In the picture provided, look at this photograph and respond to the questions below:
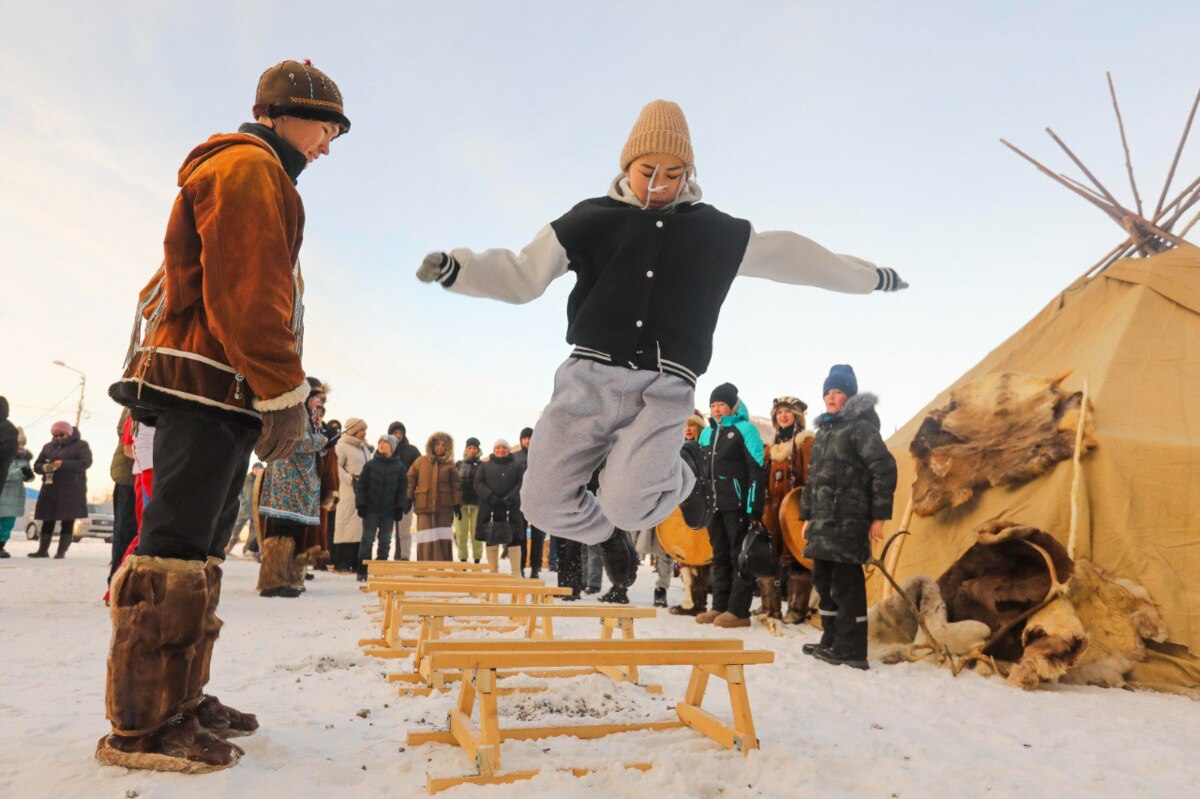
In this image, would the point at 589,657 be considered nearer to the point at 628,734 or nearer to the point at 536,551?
the point at 628,734

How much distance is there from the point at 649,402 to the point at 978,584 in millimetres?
4465

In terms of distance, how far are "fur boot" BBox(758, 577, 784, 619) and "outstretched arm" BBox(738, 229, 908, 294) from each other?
466 centimetres

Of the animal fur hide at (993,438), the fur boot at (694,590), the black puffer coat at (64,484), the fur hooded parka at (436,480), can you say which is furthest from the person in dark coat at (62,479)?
the animal fur hide at (993,438)

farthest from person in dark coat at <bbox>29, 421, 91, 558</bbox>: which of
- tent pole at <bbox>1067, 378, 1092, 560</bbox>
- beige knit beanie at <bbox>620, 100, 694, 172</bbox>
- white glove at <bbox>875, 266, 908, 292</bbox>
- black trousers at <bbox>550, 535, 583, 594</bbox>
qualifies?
tent pole at <bbox>1067, 378, 1092, 560</bbox>

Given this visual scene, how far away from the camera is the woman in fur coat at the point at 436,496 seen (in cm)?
1076

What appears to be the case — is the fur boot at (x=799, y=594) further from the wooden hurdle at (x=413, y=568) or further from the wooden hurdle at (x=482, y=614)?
the wooden hurdle at (x=482, y=614)

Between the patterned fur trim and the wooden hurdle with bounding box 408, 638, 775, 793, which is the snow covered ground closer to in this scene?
the wooden hurdle with bounding box 408, 638, 775, 793

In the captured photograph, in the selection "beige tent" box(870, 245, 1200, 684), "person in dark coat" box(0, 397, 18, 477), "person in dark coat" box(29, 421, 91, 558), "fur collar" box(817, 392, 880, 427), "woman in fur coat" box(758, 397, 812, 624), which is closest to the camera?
"beige tent" box(870, 245, 1200, 684)

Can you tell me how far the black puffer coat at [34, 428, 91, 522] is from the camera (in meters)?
10.9

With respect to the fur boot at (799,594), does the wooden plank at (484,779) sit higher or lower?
lower

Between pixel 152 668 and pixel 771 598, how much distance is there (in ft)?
19.4

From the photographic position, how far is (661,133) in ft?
8.79

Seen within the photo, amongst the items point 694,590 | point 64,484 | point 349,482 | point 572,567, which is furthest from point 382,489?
point 64,484

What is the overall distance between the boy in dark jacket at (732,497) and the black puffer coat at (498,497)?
140 inches
